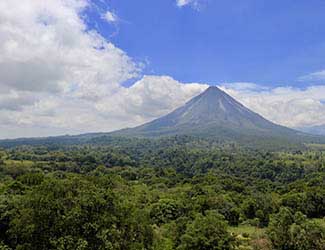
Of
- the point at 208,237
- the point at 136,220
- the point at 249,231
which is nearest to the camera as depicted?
the point at 136,220

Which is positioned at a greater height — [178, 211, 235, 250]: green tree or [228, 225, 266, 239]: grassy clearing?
[178, 211, 235, 250]: green tree

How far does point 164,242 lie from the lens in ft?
84.8

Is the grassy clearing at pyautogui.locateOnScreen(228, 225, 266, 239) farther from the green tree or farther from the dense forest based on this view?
the green tree

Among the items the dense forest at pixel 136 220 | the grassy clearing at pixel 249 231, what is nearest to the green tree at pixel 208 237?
the dense forest at pixel 136 220

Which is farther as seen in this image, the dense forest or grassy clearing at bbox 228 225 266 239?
grassy clearing at bbox 228 225 266 239

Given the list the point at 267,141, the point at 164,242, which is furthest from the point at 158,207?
the point at 267,141

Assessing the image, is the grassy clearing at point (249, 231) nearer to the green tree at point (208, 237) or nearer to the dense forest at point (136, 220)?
the dense forest at point (136, 220)

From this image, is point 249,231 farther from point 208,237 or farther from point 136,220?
point 136,220

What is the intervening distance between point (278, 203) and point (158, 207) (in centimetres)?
1458

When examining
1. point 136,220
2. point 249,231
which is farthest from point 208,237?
point 249,231

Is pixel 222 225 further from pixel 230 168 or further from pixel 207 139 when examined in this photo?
pixel 207 139

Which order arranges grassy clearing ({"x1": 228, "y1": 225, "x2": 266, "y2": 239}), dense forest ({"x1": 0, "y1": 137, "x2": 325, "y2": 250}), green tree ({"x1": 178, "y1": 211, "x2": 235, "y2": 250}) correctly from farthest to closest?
grassy clearing ({"x1": 228, "y1": 225, "x2": 266, "y2": 239}) → green tree ({"x1": 178, "y1": 211, "x2": 235, "y2": 250}) → dense forest ({"x1": 0, "y1": 137, "x2": 325, "y2": 250})

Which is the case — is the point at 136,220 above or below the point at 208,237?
above

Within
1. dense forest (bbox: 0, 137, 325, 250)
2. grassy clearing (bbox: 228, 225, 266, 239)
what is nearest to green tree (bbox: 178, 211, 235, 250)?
dense forest (bbox: 0, 137, 325, 250)
